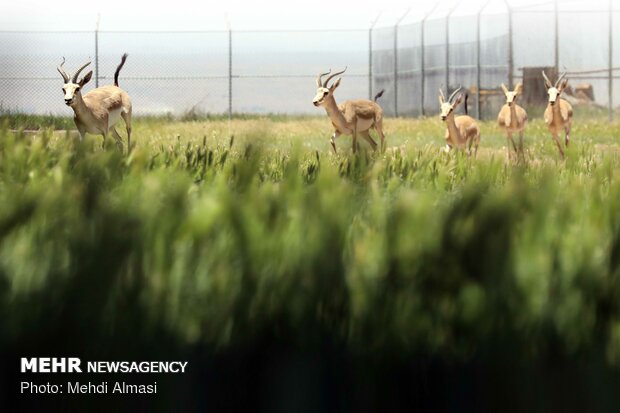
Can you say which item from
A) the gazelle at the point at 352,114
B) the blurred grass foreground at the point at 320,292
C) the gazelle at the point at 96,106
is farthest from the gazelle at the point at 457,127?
the blurred grass foreground at the point at 320,292

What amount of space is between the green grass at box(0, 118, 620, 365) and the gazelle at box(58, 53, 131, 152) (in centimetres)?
959

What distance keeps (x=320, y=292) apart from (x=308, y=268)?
6cm

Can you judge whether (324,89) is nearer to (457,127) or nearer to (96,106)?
(457,127)

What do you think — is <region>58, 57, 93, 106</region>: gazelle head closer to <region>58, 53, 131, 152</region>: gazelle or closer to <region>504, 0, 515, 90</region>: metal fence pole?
<region>58, 53, 131, 152</region>: gazelle

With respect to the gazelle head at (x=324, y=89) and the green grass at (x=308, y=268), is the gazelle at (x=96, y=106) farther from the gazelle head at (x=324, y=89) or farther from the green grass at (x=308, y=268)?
the green grass at (x=308, y=268)

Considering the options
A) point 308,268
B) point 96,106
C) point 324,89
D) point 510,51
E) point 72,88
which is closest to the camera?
point 308,268

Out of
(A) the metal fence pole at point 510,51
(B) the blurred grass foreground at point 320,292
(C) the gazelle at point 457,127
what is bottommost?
(B) the blurred grass foreground at point 320,292

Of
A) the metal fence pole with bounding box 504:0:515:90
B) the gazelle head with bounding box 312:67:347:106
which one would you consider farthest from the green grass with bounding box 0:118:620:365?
the metal fence pole with bounding box 504:0:515:90

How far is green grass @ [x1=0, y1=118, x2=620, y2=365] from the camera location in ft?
7.28

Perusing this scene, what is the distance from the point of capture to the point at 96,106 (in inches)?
504

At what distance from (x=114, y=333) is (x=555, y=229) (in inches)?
39.1

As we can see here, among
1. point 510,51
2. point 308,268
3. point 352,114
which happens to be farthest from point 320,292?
point 510,51

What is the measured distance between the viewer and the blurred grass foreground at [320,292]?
7.29 ft

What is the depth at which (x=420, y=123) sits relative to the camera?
25.7 metres
